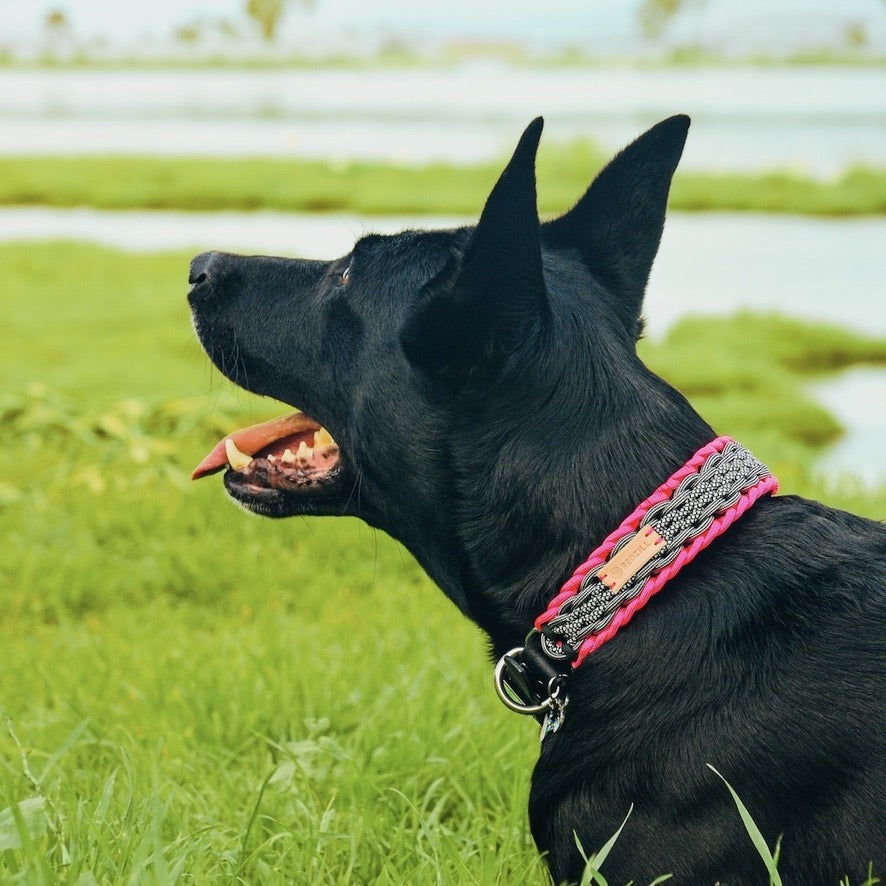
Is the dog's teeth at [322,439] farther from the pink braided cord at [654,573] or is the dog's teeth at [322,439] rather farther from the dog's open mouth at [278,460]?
the pink braided cord at [654,573]

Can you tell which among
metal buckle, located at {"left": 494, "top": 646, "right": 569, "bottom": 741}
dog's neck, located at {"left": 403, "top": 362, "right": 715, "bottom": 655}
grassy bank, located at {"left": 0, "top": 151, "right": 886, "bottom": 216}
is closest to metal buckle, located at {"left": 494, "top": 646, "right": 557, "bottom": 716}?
metal buckle, located at {"left": 494, "top": 646, "right": 569, "bottom": 741}

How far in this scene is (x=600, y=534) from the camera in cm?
213

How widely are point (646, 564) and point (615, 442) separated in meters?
0.27

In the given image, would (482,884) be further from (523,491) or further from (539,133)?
(539,133)

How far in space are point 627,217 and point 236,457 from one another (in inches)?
39.4

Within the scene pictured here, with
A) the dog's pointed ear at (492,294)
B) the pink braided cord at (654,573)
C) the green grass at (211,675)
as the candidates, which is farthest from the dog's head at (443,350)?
the green grass at (211,675)

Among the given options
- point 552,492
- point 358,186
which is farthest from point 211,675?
point 358,186

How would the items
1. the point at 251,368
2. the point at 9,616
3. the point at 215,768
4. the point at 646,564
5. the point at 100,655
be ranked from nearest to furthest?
the point at 646,564, the point at 251,368, the point at 215,768, the point at 100,655, the point at 9,616

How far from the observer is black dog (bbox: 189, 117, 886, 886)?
202 cm

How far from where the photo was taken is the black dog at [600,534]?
79.4 inches

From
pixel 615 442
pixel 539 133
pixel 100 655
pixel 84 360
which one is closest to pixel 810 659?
pixel 615 442

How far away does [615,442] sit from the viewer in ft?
7.16

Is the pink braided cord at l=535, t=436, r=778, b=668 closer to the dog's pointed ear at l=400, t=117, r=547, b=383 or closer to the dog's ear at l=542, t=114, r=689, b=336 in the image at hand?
the dog's pointed ear at l=400, t=117, r=547, b=383

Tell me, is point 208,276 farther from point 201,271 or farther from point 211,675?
point 211,675
